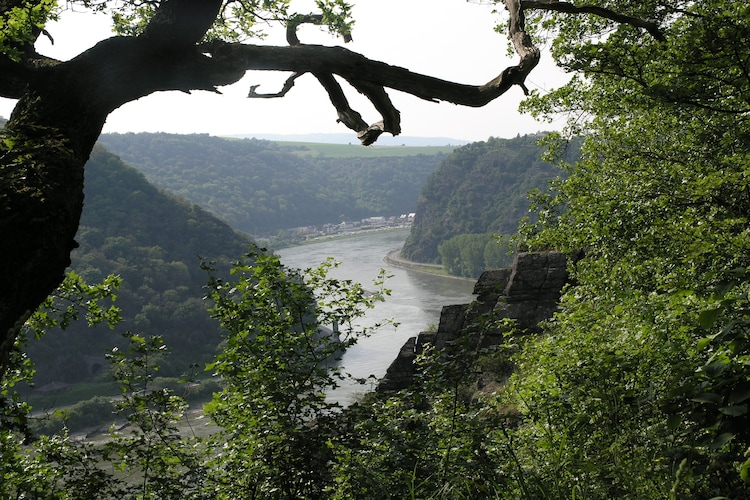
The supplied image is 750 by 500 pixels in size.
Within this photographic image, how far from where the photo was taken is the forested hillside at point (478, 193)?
103 meters

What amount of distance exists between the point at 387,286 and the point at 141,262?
2414 cm

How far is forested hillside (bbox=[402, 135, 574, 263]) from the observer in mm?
103000

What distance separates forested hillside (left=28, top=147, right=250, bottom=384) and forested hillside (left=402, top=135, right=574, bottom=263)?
37728mm

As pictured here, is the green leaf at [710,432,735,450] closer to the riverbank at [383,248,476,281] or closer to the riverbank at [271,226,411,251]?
the riverbank at [383,248,476,281]

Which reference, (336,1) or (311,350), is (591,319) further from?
(336,1)

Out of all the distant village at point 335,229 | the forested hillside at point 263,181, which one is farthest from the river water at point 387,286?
the forested hillside at point 263,181

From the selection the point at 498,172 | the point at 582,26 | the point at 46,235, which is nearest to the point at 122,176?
the point at 498,172

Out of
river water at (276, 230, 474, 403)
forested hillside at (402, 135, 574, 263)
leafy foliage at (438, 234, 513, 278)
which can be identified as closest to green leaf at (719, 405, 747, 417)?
river water at (276, 230, 474, 403)

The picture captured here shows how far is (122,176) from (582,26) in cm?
7183

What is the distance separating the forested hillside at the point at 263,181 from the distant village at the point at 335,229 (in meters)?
3.84

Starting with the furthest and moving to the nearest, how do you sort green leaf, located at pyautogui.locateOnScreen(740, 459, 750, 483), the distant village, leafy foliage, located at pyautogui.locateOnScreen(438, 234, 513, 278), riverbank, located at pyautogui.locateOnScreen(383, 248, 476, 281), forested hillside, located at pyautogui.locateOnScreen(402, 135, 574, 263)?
the distant village → forested hillside, located at pyautogui.locateOnScreen(402, 135, 574, 263) → riverbank, located at pyautogui.locateOnScreen(383, 248, 476, 281) → leafy foliage, located at pyautogui.locateOnScreen(438, 234, 513, 278) → green leaf, located at pyautogui.locateOnScreen(740, 459, 750, 483)

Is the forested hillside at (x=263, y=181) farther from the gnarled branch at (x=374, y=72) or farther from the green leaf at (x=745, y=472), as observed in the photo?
the green leaf at (x=745, y=472)

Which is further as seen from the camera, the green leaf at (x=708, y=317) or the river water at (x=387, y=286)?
the river water at (x=387, y=286)

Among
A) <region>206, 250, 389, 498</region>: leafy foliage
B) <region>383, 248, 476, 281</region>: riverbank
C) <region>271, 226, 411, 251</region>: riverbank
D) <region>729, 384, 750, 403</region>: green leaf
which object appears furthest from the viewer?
<region>271, 226, 411, 251</region>: riverbank
